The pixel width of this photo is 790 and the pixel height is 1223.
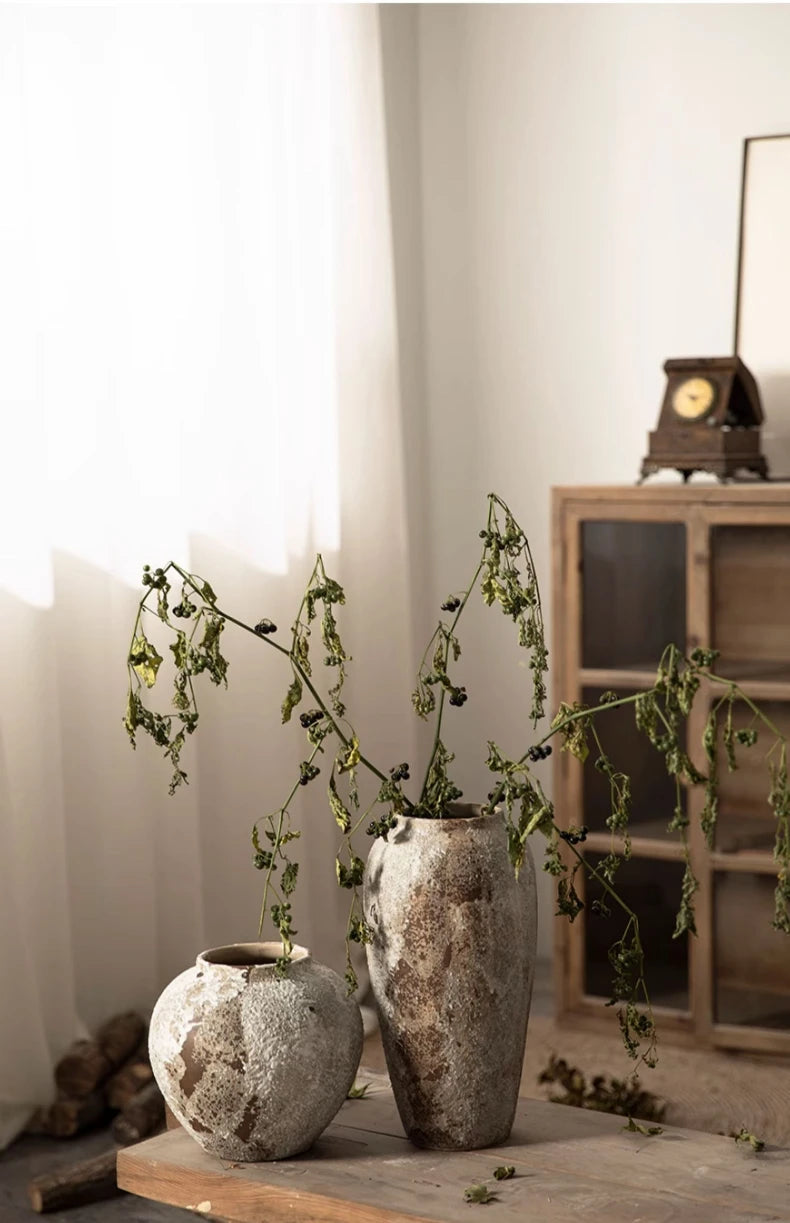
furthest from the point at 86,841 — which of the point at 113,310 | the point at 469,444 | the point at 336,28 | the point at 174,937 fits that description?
the point at 336,28

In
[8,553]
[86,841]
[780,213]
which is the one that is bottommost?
[86,841]

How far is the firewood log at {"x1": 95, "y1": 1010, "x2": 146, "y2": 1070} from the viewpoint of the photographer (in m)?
2.98

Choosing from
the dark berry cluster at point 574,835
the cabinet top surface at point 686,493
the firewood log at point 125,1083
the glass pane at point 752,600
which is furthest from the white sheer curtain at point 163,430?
the dark berry cluster at point 574,835

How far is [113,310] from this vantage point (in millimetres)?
3006

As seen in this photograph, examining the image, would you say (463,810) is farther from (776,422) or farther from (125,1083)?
(776,422)

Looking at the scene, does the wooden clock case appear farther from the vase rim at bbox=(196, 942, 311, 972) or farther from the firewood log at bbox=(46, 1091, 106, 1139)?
the vase rim at bbox=(196, 942, 311, 972)

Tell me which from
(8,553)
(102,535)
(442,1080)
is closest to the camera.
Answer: (442,1080)

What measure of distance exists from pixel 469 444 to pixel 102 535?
4.16 feet

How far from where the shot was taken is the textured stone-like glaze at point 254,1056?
1.54 meters

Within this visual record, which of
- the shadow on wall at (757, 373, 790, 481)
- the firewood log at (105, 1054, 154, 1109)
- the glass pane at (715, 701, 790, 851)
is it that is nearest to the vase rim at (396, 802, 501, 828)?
the firewood log at (105, 1054, 154, 1109)

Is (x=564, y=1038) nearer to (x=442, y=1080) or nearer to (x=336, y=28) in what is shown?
(x=442, y=1080)

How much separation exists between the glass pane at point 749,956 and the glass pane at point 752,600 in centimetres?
45

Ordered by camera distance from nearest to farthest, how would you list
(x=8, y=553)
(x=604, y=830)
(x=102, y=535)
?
(x=8, y=553), (x=102, y=535), (x=604, y=830)

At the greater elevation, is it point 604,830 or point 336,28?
point 336,28
